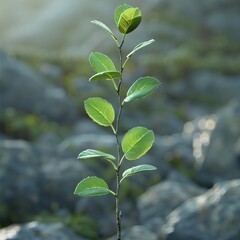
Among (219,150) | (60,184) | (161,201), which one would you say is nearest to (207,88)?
(219,150)

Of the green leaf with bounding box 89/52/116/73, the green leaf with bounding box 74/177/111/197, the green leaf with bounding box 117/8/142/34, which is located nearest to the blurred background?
the green leaf with bounding box 74/177/111/197

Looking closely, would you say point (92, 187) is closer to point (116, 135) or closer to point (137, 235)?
point (116, 135)

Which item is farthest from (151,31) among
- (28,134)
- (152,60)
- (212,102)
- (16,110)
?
(28,134)

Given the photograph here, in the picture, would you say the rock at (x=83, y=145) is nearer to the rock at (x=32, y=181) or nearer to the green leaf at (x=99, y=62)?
the rock at (x=32, y=181)

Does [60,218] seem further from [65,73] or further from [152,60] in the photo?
[152,60]

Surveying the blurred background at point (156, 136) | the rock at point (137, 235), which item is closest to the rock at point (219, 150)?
the blurred background at point (156, 136)
